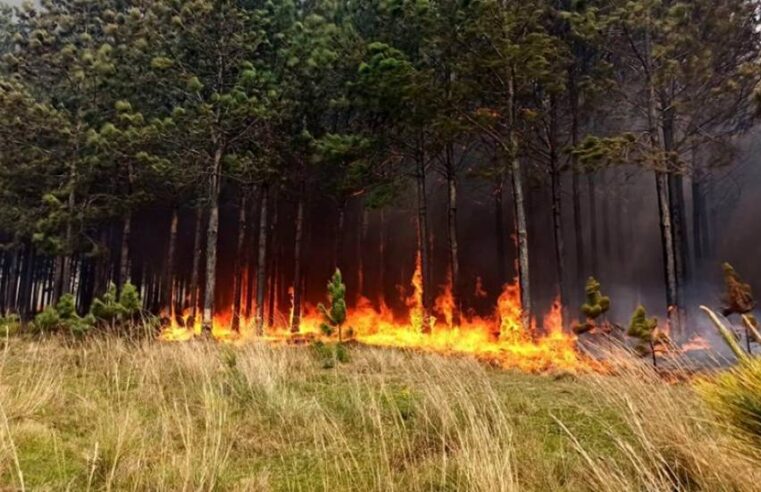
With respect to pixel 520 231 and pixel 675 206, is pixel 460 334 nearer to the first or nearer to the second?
pixel 520 231

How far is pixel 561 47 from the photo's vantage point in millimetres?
19031

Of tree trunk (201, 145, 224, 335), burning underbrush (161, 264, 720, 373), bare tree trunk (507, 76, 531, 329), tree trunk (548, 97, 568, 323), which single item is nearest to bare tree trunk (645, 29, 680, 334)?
burning underbrush (161, 264, 720, 373)

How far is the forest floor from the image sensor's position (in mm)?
3633

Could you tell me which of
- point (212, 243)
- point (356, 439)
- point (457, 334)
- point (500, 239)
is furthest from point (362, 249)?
point (356, 439)

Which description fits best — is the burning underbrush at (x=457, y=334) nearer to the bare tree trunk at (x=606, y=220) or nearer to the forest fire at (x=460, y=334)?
the forest fire at (x=460, y=334)

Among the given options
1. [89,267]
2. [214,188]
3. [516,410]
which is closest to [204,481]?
[516,410]

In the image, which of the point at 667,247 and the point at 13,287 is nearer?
the point at 667,247

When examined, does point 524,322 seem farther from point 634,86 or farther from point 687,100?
point 634,86

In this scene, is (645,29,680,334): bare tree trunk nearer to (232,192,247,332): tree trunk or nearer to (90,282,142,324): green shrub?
(90,282,142,324): green shrub

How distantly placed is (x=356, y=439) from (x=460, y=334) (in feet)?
51.5

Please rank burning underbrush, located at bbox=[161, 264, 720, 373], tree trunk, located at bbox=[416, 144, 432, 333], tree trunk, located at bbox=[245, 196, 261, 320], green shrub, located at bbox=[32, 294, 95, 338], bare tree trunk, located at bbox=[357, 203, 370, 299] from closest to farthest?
green shrub, located at bbox=[32, 294, 95, 338]
burning underbrush, located at bbox=[161, 264, 720, 373]
tree trunk, located at bbox=[416, 144, 432, 333]
tree trunk, located at bbox=[245, 196, 261, 320]
bare tree trunk, located at bbox=[357, 203, 370, 299]

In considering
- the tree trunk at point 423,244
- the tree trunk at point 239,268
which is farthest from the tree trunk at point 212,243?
the tree trunk at point 423,244

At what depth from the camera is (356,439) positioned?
217 inches

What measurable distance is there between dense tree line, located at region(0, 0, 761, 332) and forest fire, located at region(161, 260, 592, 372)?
1.41 metres
